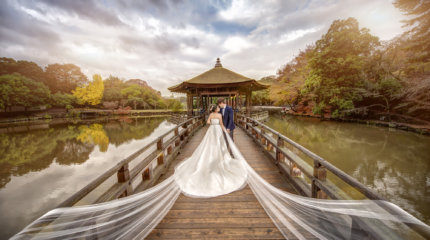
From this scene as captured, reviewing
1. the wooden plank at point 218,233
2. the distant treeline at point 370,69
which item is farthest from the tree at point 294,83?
the wooden plank at point 218,233

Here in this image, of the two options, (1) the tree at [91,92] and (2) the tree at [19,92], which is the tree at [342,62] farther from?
(1) the tree at [91,92]

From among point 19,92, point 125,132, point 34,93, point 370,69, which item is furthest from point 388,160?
point 34,93

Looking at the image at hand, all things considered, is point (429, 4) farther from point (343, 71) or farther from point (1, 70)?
point (1, 70)

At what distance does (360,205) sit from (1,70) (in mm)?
51323

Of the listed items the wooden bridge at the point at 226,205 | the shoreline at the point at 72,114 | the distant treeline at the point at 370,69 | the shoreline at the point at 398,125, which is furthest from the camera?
the shoreline at the point at 72,114

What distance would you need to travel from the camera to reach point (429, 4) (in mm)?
11250

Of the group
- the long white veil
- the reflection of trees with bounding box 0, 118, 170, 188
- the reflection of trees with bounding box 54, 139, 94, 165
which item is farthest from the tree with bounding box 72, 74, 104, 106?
the long white veil

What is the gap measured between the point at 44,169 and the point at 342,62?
25.4 meters

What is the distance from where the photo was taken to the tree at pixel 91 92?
3716 cm

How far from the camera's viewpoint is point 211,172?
3.53 meters

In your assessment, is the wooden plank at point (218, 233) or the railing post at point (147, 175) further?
the railing post at point (147, 175)

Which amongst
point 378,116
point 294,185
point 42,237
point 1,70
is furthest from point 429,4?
point 1,70

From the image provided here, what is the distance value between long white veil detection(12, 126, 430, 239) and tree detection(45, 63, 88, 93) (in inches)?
1978

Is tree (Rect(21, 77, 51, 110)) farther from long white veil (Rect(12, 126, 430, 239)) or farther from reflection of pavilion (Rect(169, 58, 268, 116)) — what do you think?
long white veil (Rect(12, 126, 430, 239))
